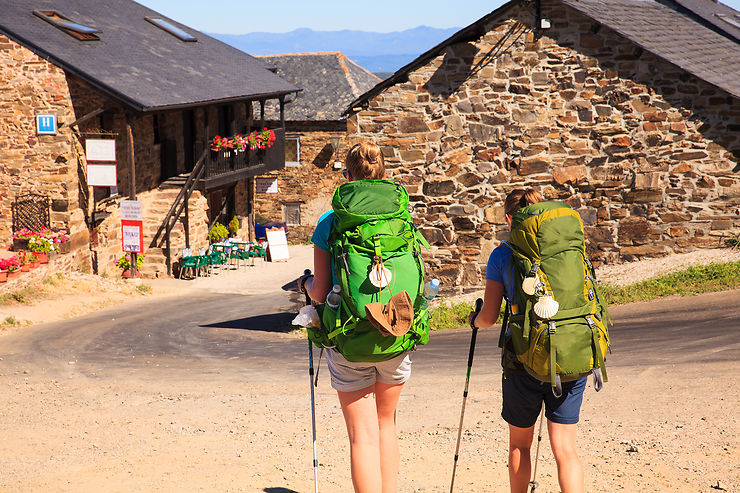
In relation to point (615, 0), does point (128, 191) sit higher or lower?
lower

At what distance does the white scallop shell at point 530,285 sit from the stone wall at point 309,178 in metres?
31.5

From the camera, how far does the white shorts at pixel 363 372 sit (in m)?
3.91

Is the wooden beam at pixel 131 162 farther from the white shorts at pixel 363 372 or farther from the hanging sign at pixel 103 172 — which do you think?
the white shorts at pixel 363 372

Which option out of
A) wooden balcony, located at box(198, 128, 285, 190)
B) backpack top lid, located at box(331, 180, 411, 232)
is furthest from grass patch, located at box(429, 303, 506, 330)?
wooden balcony, located at box(198, 128, 285, 190)

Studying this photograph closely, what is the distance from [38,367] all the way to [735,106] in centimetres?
1072

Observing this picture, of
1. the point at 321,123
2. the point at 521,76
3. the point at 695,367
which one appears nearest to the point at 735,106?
the point at 521,76

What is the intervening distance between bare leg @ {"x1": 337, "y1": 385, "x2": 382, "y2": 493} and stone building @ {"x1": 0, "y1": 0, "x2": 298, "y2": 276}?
17619 millimetres

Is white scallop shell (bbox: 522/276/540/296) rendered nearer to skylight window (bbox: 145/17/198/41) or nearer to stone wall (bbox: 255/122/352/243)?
skylight window (bbox: 145/17/198/41)

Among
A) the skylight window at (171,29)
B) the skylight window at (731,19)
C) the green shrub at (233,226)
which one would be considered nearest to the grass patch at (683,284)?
the skylight window at (731,19)

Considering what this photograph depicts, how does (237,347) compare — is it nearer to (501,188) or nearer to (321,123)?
(501,188)

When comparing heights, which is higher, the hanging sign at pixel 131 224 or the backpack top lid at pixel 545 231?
the backpack top lid at pixel 545 231

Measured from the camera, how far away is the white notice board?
29328mm

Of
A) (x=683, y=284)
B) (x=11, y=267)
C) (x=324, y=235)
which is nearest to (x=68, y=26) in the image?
(x=11, y=267)

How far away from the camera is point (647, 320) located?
32.9 feet
